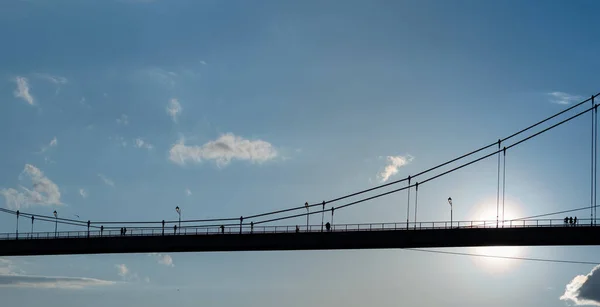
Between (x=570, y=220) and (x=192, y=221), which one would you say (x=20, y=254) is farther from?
(x=570, y=220)

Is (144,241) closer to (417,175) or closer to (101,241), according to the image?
(101,241)

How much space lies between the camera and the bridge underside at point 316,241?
414 ft

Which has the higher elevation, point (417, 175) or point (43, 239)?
point (417, 175)

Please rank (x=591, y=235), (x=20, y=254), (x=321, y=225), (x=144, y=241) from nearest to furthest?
(x=591, y=235) < (x=321, y=225) < (x=144, y=241) < (x=20, y=254)

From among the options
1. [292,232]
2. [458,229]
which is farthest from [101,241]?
[458,229]

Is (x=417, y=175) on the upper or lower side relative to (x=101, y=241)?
upper

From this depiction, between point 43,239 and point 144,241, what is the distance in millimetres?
18713

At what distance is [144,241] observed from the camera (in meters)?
145

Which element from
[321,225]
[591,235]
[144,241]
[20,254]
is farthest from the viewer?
[20,254]

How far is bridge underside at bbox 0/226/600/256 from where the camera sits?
12625 centimetres

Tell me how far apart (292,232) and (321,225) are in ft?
14.1

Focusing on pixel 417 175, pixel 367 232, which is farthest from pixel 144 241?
pixel 417 175

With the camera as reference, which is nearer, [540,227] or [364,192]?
[540,227]

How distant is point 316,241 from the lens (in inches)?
5340
